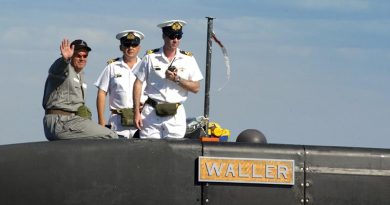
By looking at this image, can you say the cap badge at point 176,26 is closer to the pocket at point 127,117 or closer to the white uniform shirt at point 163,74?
the white uniform shirt at point 163,74

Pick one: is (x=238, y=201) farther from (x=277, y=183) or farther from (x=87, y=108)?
(x=87, y=108)

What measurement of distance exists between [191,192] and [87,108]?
170cm

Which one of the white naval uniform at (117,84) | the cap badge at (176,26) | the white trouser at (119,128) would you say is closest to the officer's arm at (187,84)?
the cap badge at (176,26)

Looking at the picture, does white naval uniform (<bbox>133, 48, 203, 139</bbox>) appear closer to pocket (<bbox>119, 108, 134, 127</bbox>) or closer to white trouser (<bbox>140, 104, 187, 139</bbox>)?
white trouser (<bbox>140, 104, 187, 139</bbox>)

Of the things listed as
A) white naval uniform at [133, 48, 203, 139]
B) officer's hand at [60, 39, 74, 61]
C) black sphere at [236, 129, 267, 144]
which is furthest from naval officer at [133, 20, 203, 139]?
officer's hand at [60, 39, 74, 61]

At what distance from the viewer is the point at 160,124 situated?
37.4 ft

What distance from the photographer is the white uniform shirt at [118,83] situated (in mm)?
13672

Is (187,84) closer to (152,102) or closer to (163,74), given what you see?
(163,74)

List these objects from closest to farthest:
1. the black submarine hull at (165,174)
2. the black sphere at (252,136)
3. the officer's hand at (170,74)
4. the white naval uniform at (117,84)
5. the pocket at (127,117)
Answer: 1. the black submarine hull at (165,174)
2. the black sphere at (252,136)
3. the officer's hand at (170,74)
4. the pocket at (127,117)
5. the white naval uniform at (117,84)

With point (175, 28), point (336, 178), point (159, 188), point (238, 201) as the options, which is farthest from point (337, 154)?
point (175, 28)

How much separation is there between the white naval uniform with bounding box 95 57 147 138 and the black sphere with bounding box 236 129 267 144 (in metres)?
2.89

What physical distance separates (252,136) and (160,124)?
1.15 meters

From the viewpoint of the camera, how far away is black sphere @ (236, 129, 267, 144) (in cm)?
1080

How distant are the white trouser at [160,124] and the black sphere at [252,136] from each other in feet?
2.57
